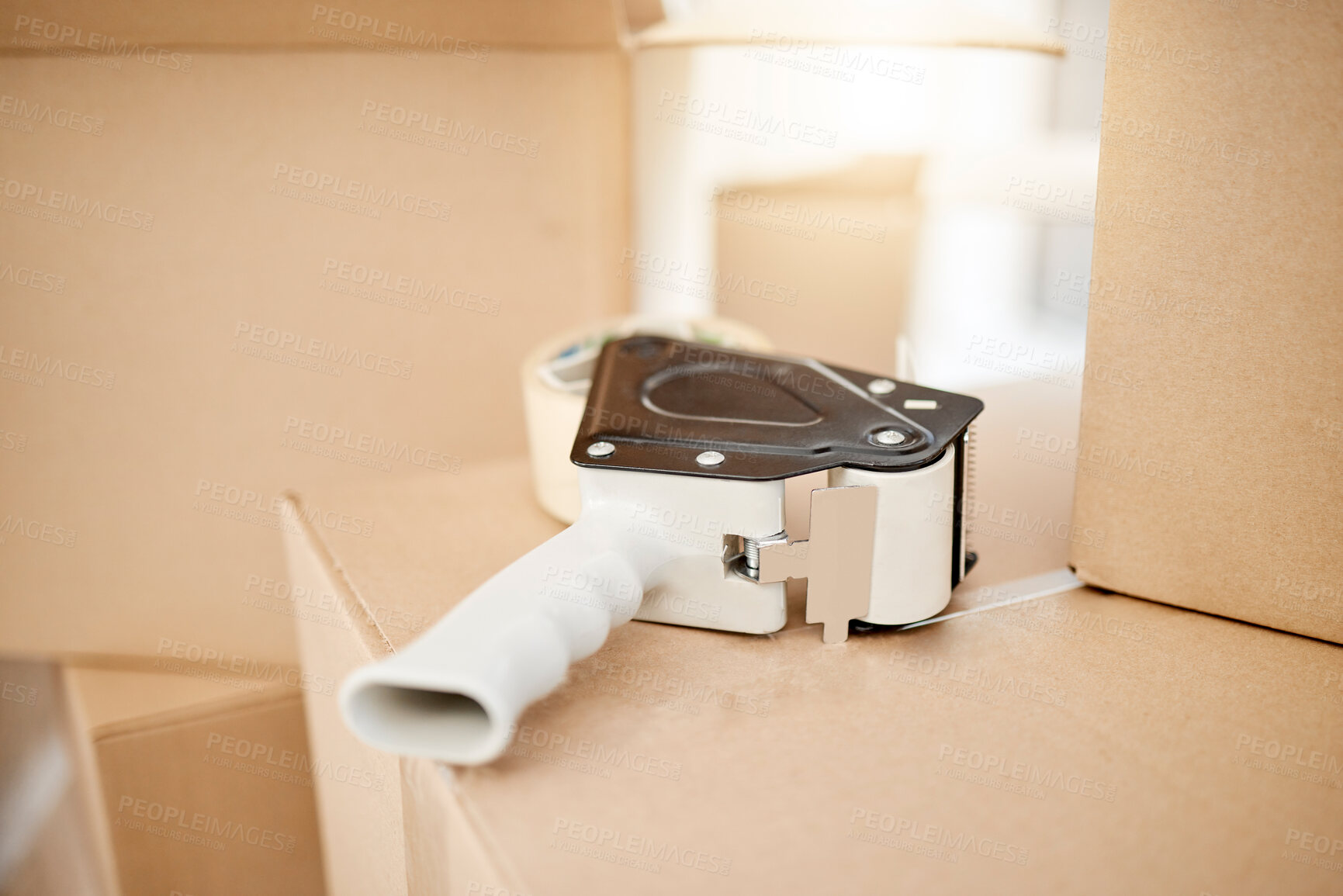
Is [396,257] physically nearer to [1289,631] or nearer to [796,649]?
[796,649]

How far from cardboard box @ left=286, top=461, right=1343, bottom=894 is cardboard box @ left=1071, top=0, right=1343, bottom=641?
41 mm

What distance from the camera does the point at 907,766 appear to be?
0.37 m

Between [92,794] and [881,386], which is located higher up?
[881,386]

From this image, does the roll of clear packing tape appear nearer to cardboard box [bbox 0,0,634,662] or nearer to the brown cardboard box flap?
cardboard box [bbox 0,0,634,662]

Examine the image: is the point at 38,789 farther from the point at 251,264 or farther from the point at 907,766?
the point at 907,766

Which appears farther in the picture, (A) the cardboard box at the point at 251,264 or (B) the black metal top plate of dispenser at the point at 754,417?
(A) the cardboard box at the point at 251,264

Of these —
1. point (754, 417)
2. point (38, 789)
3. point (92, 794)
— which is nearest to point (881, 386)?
point (754, 417)

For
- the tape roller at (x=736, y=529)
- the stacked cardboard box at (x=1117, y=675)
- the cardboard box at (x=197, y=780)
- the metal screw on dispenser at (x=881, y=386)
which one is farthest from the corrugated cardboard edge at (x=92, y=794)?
the metal screw on dispenser at (x=881, y=386)

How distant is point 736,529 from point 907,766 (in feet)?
0.38

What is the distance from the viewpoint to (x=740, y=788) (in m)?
0.36

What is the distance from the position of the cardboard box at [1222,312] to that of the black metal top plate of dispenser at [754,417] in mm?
81

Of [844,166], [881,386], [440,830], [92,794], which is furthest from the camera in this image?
[844,166]

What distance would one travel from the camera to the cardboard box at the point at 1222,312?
0.38 meters

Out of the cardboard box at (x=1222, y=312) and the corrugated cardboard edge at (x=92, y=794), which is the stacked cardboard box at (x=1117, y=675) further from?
the corrugated cardboard edge at (x=92, y=794)
